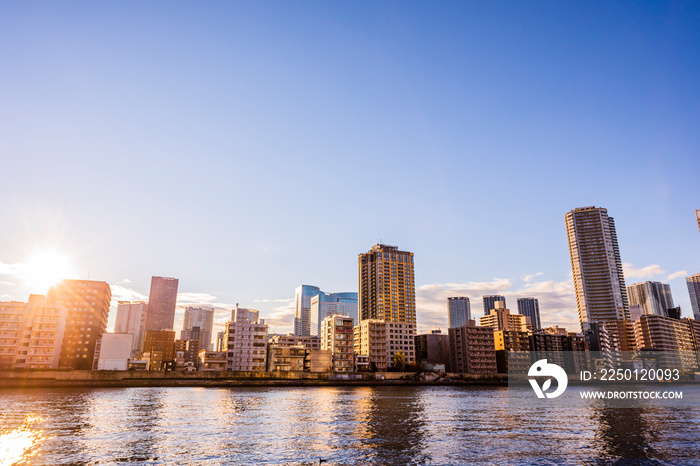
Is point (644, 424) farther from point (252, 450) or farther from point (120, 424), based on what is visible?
point (120, 424)

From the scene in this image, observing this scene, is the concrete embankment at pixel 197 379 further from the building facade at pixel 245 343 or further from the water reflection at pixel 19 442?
the water reflection at pixel 19 442

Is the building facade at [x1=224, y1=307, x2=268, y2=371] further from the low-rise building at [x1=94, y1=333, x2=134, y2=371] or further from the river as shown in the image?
the river

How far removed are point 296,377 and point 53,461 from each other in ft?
455

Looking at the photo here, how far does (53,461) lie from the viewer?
102 feet

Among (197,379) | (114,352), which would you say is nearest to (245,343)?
(197,379)

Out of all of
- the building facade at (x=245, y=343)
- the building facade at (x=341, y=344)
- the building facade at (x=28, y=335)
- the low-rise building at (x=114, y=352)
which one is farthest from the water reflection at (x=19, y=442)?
the low-rise building at (x=114, y=352)

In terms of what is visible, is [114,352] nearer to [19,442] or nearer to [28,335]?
[28,335]

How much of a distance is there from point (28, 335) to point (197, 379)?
62.3 m

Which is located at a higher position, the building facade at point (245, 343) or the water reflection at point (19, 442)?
the building facade at point (245, 343)

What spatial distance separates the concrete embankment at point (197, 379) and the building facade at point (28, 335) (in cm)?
2375

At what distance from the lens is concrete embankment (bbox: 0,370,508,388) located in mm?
131875

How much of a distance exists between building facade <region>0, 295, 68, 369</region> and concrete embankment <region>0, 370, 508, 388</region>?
77.9ft

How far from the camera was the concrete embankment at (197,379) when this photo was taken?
13188 centimetres

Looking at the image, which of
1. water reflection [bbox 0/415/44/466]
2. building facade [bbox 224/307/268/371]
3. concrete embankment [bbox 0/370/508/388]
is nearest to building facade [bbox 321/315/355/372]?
concrete embankment [bbox 0/370/508/388]
